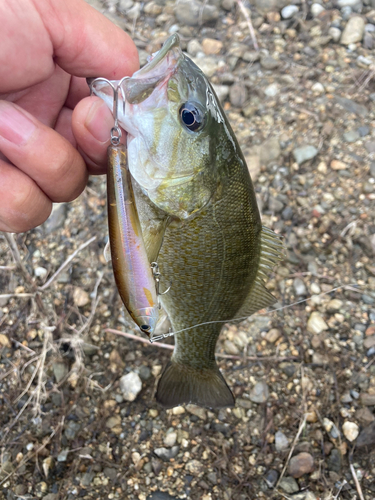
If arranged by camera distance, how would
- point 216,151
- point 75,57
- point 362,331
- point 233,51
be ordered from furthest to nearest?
point 233,51
point 362,331
point 75,57
point 216,151

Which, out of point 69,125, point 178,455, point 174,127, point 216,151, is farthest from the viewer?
point 178,455

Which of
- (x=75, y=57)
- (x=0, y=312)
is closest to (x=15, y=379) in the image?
(x=0, y=312)

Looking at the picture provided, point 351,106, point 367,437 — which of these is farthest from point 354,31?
point 367,437

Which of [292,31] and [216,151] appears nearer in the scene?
[216,151]

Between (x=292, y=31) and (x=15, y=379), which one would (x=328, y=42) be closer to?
(x=292, y=31)

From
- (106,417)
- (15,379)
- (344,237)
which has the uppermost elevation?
(344,237)

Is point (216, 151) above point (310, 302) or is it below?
above
